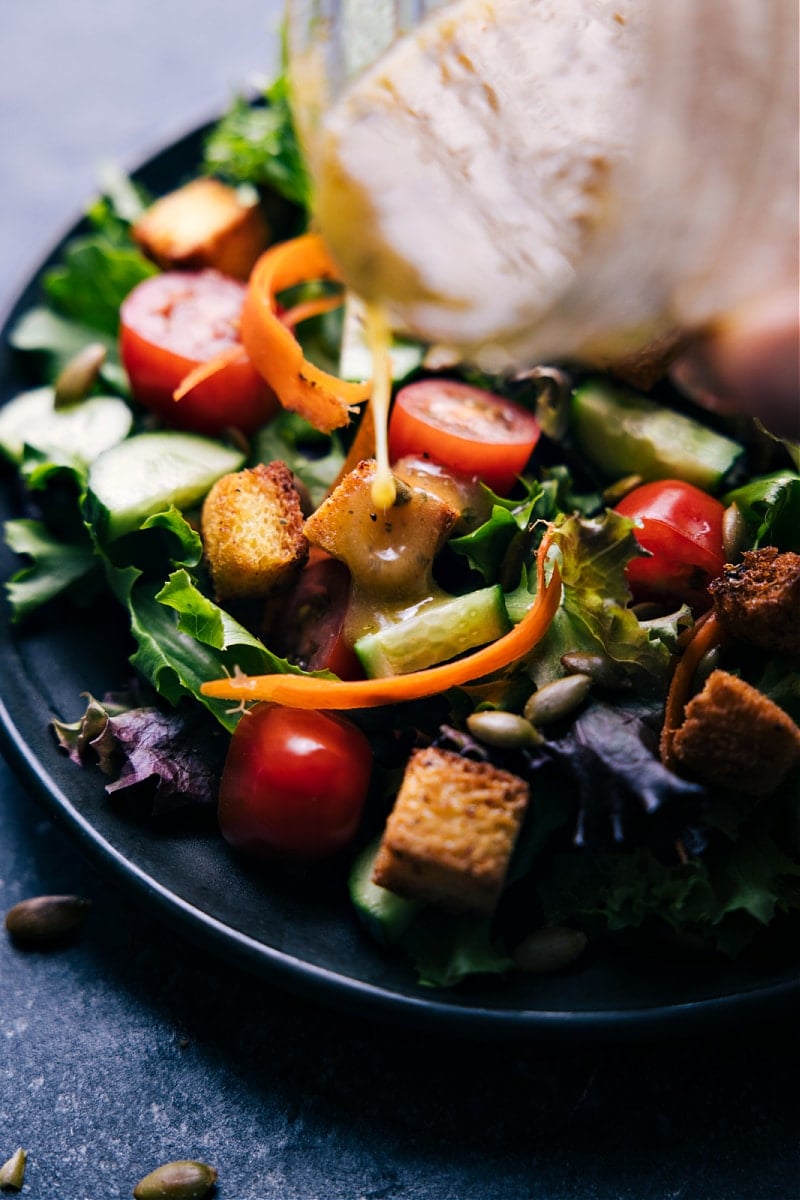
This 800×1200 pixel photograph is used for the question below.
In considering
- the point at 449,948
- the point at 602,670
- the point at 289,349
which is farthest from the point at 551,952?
the point at 289,349

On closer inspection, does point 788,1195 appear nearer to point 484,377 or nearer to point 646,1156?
point 646,1156

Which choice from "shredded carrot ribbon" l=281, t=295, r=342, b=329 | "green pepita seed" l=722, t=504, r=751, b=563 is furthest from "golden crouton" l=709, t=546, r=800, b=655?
"shredded carrot ribbon" l=281, t=295, r=342, b=329

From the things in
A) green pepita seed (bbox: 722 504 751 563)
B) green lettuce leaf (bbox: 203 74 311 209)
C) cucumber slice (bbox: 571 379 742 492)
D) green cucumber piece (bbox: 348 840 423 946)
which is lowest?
green cucumber piece (bbox: 348 840 423 946)

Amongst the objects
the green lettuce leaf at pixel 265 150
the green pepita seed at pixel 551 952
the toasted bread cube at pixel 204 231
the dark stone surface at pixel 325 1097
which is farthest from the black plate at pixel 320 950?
the green lettuce leaf at pixel 265 150

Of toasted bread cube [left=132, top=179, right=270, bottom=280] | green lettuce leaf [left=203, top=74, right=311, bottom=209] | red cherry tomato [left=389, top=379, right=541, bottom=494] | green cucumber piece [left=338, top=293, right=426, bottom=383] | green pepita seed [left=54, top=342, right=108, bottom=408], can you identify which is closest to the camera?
red cherry tomato [left=389, top=379, right=541, bottom=494]

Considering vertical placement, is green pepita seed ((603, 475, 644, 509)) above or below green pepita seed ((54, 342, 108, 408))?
below

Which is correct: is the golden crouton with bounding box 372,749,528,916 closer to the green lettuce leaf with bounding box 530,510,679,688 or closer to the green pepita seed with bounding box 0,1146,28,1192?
the green lettuce leaf with bounding box 530,510,679,688

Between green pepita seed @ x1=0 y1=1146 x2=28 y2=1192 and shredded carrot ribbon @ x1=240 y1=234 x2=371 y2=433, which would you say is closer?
green pepita seed @ x1=0 y1=1146 x2=28 y2=1192
